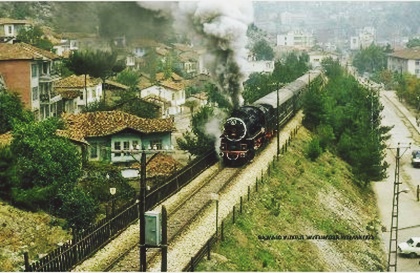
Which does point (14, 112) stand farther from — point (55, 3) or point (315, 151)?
point (315, 151)

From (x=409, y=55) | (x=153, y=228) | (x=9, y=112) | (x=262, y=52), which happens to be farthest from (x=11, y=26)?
(x=409, y=55)

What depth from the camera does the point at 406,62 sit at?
5217 inches

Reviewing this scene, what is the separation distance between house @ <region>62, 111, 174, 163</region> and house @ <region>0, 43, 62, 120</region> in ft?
11.7

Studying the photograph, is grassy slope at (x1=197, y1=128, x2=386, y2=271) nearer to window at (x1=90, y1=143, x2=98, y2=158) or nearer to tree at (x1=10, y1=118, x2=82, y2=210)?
tree at (x1=10, y1=118, x2=82, y2=210)

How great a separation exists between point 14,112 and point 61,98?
48.5 feet

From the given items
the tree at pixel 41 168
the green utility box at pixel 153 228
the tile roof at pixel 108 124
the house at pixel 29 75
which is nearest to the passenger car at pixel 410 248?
the tree at pixel 41 168

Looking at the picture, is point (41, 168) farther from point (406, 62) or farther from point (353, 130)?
point (406, 62)

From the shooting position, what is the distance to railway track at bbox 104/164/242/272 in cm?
2136

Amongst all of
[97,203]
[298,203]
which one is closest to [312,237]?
[298,203]

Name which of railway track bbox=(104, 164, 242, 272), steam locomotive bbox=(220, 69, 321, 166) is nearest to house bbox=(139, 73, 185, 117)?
steam locomotive bbox=(220, 69, 321, 166)

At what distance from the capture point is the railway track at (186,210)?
841 inches

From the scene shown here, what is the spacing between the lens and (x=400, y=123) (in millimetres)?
84562

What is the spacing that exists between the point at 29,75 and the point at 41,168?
19.3 m

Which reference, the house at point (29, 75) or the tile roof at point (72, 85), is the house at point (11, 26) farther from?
the house at point (29, 75)
